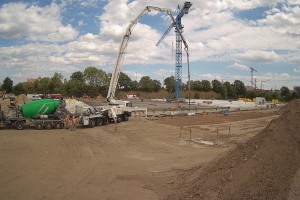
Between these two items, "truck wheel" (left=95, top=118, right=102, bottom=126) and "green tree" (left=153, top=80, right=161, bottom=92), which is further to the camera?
"green tree" (left=153, top=80, right=161, bottom=92)

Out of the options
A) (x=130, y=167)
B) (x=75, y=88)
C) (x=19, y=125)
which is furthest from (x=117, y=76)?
(x=75, y=88)

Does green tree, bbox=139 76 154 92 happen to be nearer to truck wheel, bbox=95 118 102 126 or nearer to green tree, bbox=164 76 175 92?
green tree, bbox=164 76 175 92

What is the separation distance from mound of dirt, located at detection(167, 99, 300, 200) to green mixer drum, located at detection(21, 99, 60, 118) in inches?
766

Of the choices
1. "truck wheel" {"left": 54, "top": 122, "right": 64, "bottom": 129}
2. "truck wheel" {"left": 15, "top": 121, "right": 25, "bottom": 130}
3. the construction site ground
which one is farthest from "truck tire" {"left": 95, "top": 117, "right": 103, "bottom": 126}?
"truck wheel" {"left": 15, "top": 121, "right": 25, "bottom": 130}

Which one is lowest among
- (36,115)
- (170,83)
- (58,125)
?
(58,125)

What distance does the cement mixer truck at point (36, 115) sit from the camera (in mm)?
27297

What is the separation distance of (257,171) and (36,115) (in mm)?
23139

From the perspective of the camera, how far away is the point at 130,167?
50.7ft

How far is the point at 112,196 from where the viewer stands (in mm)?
11234

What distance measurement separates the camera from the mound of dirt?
29.5 ft

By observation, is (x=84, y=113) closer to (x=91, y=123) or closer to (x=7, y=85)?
(x=91, y=123)

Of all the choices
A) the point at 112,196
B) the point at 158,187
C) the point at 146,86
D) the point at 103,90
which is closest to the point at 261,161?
the point at 158,187

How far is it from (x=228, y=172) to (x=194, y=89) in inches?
4496

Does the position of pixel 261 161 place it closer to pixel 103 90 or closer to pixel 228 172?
pixel 228 172
